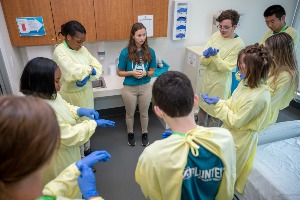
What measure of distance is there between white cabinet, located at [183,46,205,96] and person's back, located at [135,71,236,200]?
214 centimetres

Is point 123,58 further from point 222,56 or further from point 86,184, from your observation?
point 86,184

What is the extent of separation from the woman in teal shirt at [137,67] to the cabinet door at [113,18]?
458mm

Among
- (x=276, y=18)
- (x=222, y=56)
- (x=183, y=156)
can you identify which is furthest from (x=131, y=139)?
(x=276, y=18)

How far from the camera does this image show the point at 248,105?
1615mm

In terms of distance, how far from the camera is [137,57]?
Answer: 2514mm

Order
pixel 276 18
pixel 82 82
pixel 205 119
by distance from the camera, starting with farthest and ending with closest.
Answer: pixel 205 119
pixel 276 18
pixel 82 82

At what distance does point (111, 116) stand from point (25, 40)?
1627 millimetres

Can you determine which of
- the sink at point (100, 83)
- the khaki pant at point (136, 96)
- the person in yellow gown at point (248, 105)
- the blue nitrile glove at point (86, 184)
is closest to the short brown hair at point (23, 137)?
the blue nitrile glove at point (86, 184)

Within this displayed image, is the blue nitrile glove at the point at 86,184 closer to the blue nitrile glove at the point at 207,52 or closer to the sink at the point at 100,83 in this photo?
the blue nitrile glove at the point at 207,52

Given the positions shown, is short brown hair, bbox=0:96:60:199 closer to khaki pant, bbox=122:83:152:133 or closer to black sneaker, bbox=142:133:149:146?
khaki pant, bbox=122:83:152:133

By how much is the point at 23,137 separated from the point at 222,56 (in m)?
2.40

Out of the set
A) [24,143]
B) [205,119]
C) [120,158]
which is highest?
[24,143]

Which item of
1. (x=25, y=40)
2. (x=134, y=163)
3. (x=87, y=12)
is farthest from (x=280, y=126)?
(x=25, y=40)

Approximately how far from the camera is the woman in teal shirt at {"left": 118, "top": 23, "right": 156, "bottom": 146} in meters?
2.47
